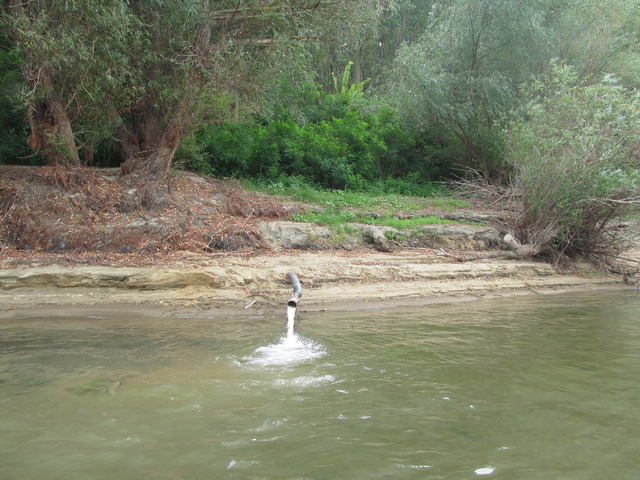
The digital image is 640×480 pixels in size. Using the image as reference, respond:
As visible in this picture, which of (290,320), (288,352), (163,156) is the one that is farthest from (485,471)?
(163,156)

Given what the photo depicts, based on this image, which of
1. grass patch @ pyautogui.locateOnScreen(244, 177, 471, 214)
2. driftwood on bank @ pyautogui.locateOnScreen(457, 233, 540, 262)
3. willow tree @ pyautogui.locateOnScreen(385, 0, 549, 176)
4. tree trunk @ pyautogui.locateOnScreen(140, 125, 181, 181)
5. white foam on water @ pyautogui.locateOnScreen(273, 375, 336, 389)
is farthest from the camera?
willow tree @ pyautogui.locateOnScreen(385, 0, 549, 176)

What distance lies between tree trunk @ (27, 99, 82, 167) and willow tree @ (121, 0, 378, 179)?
182 cm

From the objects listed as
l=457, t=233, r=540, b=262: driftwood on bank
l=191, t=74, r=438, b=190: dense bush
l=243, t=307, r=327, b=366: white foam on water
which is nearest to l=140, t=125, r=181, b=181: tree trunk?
l=191, t=74, r=438, b=190: dense bush

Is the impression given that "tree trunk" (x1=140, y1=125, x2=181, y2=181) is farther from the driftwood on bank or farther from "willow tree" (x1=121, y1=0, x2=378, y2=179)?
the driftwood on bank

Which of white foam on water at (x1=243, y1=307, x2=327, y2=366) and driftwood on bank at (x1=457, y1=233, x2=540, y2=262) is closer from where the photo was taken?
white foam on water at (x1=243, y1=307, x2=327, y2=366)

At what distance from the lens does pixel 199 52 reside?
1140 centimetres

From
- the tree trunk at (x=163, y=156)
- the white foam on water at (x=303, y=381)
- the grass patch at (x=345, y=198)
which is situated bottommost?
the white foam on water at (x=303, y=381)

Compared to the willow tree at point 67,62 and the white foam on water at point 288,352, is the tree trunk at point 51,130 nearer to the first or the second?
the willow tree at point 67,62

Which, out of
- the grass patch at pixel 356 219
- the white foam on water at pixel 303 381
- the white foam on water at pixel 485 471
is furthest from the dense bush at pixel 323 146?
the white foam on water at pixel 485 471

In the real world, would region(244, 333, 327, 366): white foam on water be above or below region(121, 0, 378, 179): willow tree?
below

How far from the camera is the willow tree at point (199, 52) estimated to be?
36.2 ft

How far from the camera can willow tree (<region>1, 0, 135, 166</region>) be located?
892 centimetres

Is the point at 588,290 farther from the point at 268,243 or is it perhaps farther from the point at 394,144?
the point at 394,144

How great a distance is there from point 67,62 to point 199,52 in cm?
328
